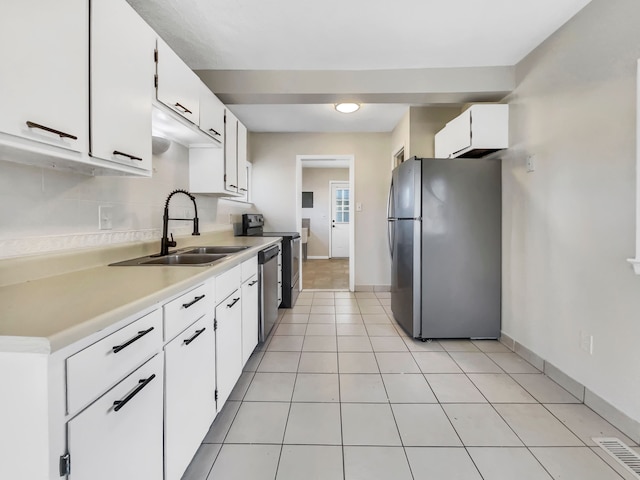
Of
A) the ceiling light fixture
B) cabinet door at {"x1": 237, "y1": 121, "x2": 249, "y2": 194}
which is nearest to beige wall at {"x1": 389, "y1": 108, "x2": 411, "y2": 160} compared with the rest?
the ceiling light fixture

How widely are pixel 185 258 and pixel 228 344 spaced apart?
0.71 m

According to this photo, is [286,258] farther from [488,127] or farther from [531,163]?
[531,163]

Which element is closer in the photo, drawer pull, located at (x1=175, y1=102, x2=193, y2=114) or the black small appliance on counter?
drawer pull, located at (x1=175, y1=102, x2=193, y2=114)

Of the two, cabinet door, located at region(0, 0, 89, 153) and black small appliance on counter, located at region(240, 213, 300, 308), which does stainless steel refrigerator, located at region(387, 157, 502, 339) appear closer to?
black small appliance on counter, located at region(240, 213, 300, 308)

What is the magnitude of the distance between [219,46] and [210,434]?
102 inches

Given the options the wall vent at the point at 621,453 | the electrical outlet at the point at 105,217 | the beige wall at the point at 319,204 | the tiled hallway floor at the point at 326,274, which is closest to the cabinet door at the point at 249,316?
the electrical outlet at the point at 105,217

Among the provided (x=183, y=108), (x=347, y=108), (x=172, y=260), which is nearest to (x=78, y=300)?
(x=172, y=260)

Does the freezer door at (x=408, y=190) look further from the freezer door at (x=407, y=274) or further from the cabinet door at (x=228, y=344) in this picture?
the cabinet door at (x=228, y=344)

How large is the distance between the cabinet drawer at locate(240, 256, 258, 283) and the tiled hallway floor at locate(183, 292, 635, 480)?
71 cm

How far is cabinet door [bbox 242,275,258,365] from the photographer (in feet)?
6.89

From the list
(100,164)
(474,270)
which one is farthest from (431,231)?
(100,164)

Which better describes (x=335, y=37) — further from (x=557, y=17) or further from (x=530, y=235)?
(x=530, y=235)

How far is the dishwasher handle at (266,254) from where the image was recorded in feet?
8.32

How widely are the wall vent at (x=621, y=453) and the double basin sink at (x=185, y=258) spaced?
7.19ft
